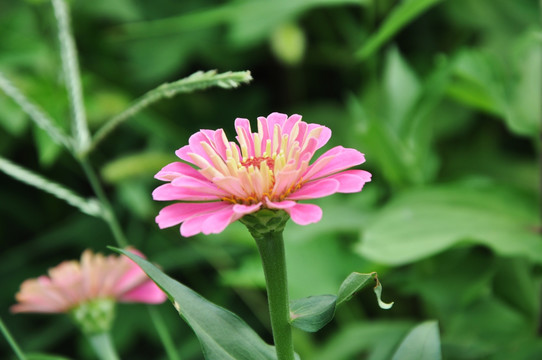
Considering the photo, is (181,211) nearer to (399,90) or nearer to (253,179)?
(253,179)

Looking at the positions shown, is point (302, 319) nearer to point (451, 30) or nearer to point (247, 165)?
point (247, 165)

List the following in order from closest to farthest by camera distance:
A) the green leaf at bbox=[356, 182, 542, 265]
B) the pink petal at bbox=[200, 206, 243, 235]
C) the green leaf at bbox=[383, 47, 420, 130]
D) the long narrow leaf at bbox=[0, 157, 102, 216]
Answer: the pink petal at bbox=[200, 206, 243, 235], the long narrow leaf at bbox=[0, 157, 102, 216], the green leaf at bbox=[356, 182, 542, 265], the green leaf at bbox=[383, 47, 420, 130]

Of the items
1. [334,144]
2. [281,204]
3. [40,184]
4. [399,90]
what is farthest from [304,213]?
[334,144]

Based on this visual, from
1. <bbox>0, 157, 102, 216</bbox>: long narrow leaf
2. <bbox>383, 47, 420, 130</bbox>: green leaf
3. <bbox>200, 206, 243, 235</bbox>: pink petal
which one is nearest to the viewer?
<bbox>200, 206, 243, 235</bbox>: pink petal

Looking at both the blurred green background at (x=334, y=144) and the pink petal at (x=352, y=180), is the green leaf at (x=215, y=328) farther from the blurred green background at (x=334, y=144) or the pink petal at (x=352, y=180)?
the blurred green background at (x=334, y=144)

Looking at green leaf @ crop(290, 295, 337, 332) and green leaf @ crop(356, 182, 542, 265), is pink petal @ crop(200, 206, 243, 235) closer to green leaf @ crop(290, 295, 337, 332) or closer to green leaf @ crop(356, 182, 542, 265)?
green leaf @ crop(290, 295, 337, 332)

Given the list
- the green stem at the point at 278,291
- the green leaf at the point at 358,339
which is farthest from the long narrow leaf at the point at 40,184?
the green leaf at the point at 358,339

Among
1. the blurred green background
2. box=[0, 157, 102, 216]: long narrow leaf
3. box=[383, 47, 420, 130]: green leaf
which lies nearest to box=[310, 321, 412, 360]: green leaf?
the blurred green background

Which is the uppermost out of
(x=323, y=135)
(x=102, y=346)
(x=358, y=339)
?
(x=323, y=135)
